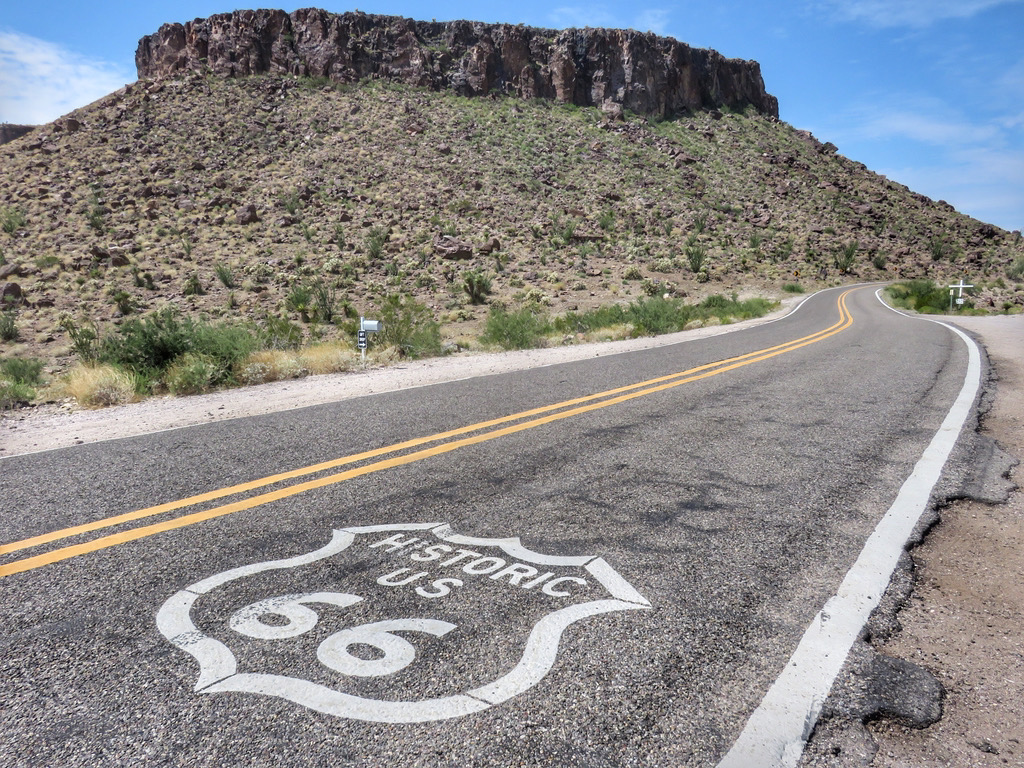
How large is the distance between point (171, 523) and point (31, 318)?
26666 millimetres

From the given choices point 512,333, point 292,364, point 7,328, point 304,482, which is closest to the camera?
point 304,482

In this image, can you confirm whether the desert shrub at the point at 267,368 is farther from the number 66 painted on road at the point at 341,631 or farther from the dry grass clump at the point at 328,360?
the number 66 painted on road at the point at 341,631

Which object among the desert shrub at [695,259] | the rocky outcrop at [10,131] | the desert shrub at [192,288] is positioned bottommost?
the desert shrub at [192,288]

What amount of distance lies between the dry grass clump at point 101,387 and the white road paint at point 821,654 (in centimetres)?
844

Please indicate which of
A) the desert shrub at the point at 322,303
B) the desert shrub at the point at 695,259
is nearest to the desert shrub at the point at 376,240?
the desert shrub at the point at 322,303

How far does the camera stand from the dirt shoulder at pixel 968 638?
1.77 metres

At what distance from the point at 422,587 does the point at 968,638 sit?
7.08ft

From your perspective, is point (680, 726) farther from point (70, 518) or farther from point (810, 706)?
point (70, 518)

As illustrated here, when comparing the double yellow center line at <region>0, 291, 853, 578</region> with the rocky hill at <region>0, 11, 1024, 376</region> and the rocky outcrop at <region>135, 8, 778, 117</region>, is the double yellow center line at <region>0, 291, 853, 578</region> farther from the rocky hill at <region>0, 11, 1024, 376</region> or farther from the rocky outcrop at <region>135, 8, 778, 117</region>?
the rocky outcrop at <region>135, 8, 778, 117</region>

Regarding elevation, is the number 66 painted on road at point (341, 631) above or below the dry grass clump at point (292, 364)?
below

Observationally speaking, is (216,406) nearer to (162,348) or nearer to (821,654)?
(162,348)

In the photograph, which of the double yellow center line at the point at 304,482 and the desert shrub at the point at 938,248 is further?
the desert shrub at the point at 938,248

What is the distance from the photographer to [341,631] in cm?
228

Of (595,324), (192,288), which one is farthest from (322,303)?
(595,324)
